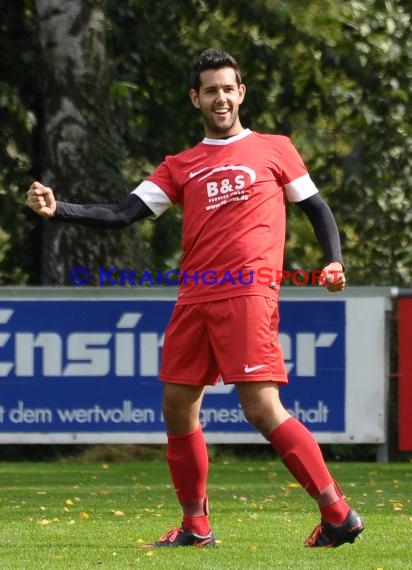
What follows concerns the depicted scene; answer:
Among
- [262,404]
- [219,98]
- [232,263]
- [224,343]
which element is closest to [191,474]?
[262,404]

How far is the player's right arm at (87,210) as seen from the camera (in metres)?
6.43

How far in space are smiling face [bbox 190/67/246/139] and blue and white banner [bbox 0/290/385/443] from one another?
21.1 ft

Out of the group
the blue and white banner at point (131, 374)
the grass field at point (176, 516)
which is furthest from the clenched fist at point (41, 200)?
the blue and white banner at point (131, 374)

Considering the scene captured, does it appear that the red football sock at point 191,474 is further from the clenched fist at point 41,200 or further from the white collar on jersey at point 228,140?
the white collar on jersey at point 228,140

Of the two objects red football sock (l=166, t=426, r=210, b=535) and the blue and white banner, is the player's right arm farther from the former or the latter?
the blue and white banner

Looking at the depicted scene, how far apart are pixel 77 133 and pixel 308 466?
26.8 feet

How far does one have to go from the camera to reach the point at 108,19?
52.5ft

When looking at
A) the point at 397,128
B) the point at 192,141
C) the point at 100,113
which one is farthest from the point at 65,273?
the point at 397,128

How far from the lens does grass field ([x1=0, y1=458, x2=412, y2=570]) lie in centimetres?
624

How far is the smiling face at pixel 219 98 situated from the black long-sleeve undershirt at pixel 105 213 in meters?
0.47

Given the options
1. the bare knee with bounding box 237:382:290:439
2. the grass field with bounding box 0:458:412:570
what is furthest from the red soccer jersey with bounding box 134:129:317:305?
the grass field with bounding box 0:458:412:570

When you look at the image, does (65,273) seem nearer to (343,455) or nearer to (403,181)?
(343,455)

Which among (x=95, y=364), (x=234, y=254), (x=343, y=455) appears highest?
(x=234, y=254)

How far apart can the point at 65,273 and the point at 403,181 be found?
18.4ft
